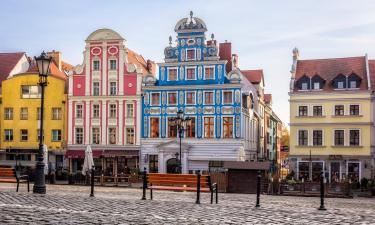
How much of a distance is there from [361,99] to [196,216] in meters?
36.3

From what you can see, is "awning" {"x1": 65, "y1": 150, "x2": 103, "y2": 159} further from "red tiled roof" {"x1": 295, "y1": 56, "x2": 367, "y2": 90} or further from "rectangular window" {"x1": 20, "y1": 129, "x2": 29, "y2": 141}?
"red tiled roof" {"x1": 295, "y1": 56, "x2": 367, "y2": 90}

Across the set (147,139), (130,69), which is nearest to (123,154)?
(147,139)

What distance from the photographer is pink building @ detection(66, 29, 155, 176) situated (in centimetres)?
4825

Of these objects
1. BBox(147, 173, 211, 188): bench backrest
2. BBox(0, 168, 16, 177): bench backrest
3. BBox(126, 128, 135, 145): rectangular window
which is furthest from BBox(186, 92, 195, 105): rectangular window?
BBox(147, 173, 211, 188): bench backrest

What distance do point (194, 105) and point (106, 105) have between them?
7.77 metres

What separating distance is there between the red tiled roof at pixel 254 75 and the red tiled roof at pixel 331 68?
8.96 m

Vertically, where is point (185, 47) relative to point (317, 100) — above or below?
above

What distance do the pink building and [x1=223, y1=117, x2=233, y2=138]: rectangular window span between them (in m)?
7.32

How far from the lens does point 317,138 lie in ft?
153

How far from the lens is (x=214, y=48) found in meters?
45.7

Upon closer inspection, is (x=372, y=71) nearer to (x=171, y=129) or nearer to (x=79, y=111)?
(x=171, y=129)

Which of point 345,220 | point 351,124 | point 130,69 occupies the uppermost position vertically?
point 130,69

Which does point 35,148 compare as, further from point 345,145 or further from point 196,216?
point 196,216

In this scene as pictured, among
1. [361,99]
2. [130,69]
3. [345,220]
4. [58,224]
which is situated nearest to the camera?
[58,224]
